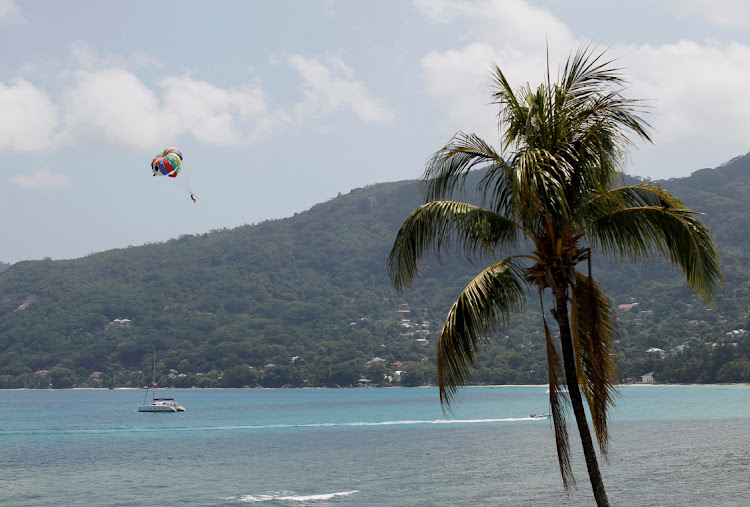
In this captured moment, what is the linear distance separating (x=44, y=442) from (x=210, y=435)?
13073 millimetres

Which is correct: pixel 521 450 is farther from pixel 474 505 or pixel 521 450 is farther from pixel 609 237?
pixel 609 237

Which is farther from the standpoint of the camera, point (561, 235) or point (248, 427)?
point (248, 427)

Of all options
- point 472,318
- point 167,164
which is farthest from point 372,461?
point 472,318

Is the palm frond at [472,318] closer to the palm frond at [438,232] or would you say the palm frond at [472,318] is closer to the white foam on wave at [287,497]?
the palm frond at [438,232]

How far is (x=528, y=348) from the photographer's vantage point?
517 feet

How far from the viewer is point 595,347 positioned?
378 inches

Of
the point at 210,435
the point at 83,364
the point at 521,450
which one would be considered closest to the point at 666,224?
the point at 521,450

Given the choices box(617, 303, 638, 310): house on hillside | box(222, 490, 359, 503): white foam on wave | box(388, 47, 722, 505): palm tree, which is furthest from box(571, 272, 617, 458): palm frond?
box(617, 303, 638, 310): house on hillside

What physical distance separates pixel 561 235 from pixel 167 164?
34718mm

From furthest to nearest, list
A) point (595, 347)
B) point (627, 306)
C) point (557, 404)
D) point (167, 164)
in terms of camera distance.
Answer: point (627, 306)
point (167, 164)
point (557, 404)
point (595, 347)

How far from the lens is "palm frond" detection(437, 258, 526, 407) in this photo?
9.62 m

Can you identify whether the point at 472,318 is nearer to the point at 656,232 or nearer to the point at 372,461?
the point at 656,232

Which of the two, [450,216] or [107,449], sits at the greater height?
[450,216]

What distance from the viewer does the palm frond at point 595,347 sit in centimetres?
956
